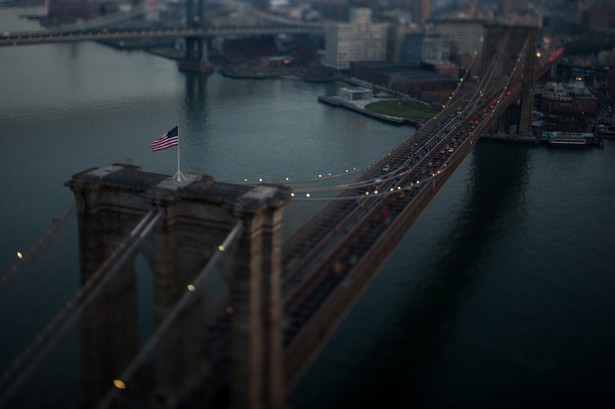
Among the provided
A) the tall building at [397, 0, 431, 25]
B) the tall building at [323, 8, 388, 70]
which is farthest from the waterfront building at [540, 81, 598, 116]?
the tall building at [397, 0, 431, 25]

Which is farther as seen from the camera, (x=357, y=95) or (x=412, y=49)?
(x=412, y=49)

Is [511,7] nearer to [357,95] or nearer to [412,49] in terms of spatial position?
[412,49]

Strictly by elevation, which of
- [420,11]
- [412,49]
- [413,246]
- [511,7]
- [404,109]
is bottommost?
[413,246]

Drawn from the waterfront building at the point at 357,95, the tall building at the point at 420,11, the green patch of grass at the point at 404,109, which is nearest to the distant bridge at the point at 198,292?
the green patch of grass at the point at 404,109

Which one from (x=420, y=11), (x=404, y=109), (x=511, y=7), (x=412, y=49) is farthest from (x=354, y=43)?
(x=511, y=7)

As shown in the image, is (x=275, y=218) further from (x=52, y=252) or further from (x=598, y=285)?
(x=598, y=285)

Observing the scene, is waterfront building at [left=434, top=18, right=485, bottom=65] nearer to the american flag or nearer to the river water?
the river water

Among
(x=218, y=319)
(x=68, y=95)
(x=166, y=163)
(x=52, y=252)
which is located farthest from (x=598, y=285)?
(x=68, y=95)
